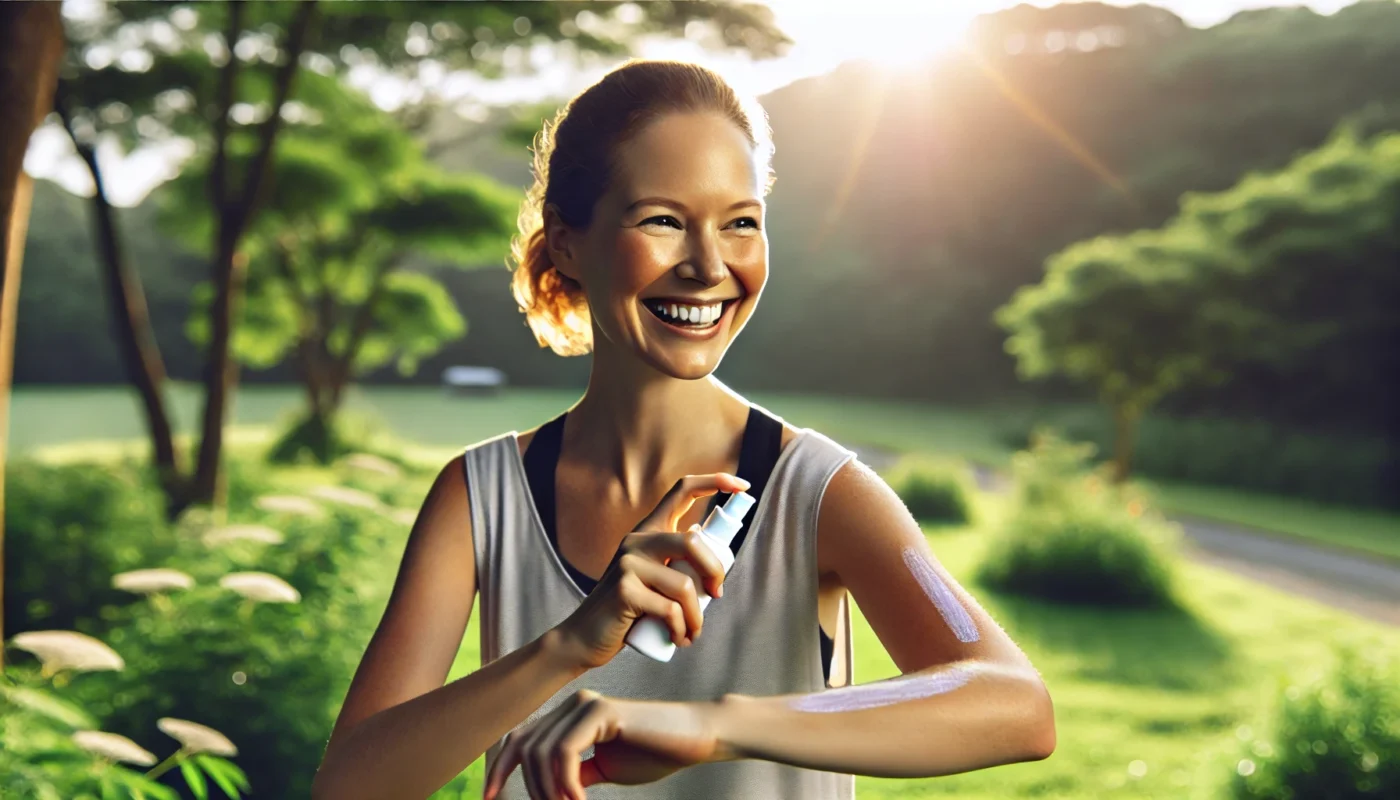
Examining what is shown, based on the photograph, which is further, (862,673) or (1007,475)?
(1007,475)

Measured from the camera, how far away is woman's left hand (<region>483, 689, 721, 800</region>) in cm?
95

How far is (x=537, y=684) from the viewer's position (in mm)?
1097

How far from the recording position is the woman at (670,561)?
1062 mm

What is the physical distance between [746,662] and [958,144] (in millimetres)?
43590

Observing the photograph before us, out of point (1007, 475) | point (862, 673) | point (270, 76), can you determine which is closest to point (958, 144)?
point (1007, 475)

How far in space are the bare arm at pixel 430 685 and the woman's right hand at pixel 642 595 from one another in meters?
0.03

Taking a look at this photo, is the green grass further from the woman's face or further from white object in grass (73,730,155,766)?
the woman's face

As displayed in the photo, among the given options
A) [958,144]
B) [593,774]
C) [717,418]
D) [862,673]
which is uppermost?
[958,144]

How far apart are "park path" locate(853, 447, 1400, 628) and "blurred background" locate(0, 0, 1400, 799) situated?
0.40 feet

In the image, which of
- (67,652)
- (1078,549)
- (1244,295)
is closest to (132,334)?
(67,652)

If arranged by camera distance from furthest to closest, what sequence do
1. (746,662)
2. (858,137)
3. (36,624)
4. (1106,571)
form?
1. (858,137)
2. (1106,571)
3. (36,624)
4. (746,662)

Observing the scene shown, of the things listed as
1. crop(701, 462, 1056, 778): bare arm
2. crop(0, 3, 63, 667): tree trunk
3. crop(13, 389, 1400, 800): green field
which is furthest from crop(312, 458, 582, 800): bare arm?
crop(0, 3, 63, 667): tree trunk

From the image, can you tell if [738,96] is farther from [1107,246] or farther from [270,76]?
[1107,246]

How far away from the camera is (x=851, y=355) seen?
46969mm
